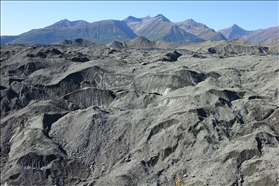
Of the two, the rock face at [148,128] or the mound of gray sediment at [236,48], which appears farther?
the mound of gray sediment at [236,48]

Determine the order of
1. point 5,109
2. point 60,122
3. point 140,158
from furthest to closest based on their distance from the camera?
point 5,109, point 60,122, point 140,158

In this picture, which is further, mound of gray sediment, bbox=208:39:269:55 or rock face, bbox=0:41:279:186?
mound of gray sediment, bbox=208:39:269:55

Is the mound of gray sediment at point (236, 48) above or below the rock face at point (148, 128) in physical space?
above

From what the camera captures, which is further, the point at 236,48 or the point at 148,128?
the point at 236,48

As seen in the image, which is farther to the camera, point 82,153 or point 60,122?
point 60,122

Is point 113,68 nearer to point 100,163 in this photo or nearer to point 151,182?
point 100,163

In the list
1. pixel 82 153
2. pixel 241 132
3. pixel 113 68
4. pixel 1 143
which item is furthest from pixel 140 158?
pixel 113 68

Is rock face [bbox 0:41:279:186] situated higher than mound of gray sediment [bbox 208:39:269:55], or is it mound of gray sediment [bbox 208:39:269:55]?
mound of gray sediment [bbox 208:39:269:55]

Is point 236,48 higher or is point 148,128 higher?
point 236,48
